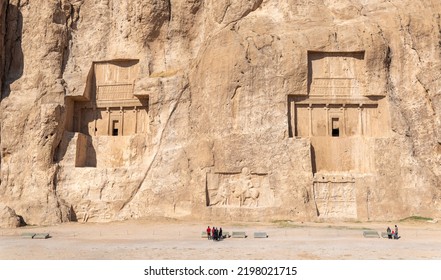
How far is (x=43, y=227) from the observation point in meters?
20.7

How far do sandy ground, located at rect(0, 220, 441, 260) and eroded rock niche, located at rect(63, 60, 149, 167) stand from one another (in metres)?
5.84

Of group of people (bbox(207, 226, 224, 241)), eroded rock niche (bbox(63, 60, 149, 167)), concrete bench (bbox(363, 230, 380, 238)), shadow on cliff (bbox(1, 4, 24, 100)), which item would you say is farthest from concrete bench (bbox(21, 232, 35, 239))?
concrete bench (bbox(363, 230, 380, 238))

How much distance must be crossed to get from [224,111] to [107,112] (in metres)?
7.37

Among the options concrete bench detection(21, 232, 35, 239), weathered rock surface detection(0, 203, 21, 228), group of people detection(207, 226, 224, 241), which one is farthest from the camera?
weathered rock surface detection(0, 203, 21, 228)

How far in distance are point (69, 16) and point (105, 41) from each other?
2.58 m

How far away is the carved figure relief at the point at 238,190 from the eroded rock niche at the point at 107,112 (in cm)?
560

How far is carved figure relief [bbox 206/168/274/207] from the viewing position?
22188 mm

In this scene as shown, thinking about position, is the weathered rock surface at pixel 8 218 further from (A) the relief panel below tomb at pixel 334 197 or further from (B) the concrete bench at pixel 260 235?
(A) the relief panel below tomb at pixel 334 197

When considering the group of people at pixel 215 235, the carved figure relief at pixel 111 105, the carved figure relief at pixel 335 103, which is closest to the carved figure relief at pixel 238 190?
the carved figure relief at pixel 335 103

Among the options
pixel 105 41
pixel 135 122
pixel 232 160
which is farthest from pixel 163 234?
pixel 105 41

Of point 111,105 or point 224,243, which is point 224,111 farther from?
point 224,243

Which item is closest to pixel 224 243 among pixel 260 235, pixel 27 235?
pixel 260 235

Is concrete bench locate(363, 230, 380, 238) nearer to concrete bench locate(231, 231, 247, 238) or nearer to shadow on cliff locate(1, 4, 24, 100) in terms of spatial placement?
concrete bench locate(231, 231, 247, 238)

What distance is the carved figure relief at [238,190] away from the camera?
22.2m
